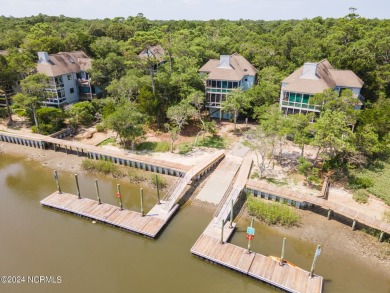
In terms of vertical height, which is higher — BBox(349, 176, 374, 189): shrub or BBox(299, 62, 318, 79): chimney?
BBox(299, 62, 318, 79): chimney

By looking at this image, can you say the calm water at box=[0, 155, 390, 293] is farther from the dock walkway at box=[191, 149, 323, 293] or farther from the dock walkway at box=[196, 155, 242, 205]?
the dock walkway at box=[196, 155, 242, 205]

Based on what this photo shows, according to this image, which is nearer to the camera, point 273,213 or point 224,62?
point 273,213

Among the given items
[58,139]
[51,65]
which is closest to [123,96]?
[58,139]

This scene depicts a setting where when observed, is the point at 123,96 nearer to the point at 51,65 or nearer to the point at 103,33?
the point at 51,65

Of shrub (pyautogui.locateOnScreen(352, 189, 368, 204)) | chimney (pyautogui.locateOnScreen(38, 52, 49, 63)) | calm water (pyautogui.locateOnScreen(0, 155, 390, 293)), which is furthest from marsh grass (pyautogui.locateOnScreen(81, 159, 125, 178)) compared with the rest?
shrub (pyautogui.locateOnScreen(352, 189, 368, 204))

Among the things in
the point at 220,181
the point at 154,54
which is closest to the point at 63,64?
the point at 154,54

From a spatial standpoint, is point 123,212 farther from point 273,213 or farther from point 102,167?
point 273,213
